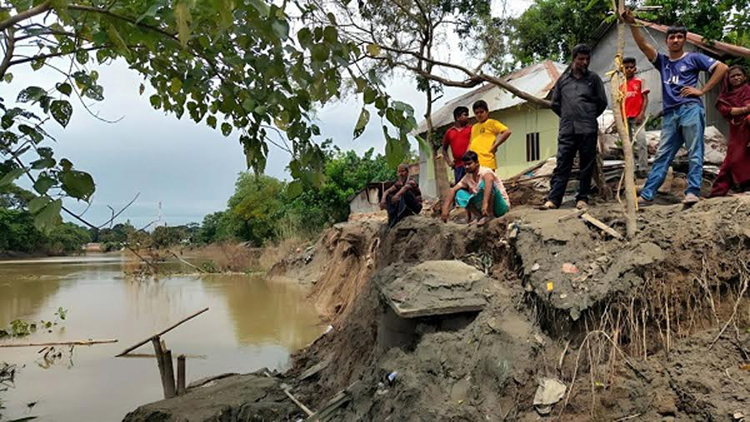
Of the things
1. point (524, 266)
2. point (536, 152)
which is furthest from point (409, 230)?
point (536, 152)

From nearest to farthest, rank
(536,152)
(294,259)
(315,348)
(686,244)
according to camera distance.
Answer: (686,244)
(315,348)
(536,152)
(294,259)

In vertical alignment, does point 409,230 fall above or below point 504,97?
below

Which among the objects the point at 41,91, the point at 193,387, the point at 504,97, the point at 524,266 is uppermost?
the point at 504,97

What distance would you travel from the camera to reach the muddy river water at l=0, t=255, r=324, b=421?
7.95 metres

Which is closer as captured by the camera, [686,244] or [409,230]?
[686,244]

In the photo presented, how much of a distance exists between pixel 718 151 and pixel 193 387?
7443 millimetres

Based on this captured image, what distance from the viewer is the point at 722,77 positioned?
489 centimetres

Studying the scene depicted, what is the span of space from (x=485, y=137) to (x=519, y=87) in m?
8.38

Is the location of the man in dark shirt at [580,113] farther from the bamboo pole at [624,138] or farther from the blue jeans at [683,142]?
the bamboo pole at [624,138]

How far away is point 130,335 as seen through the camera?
1273cm

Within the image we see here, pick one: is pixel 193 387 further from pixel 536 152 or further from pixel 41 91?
pixel 536 152

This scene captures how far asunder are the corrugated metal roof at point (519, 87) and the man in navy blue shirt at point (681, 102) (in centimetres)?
810

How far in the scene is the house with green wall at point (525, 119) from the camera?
14.1 meters

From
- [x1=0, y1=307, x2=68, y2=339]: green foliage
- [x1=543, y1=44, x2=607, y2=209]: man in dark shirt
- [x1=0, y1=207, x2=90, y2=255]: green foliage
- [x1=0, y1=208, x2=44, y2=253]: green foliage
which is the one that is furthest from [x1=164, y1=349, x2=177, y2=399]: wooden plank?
[x1=0, y1=208, x2=44, y2=253]: green foliage
